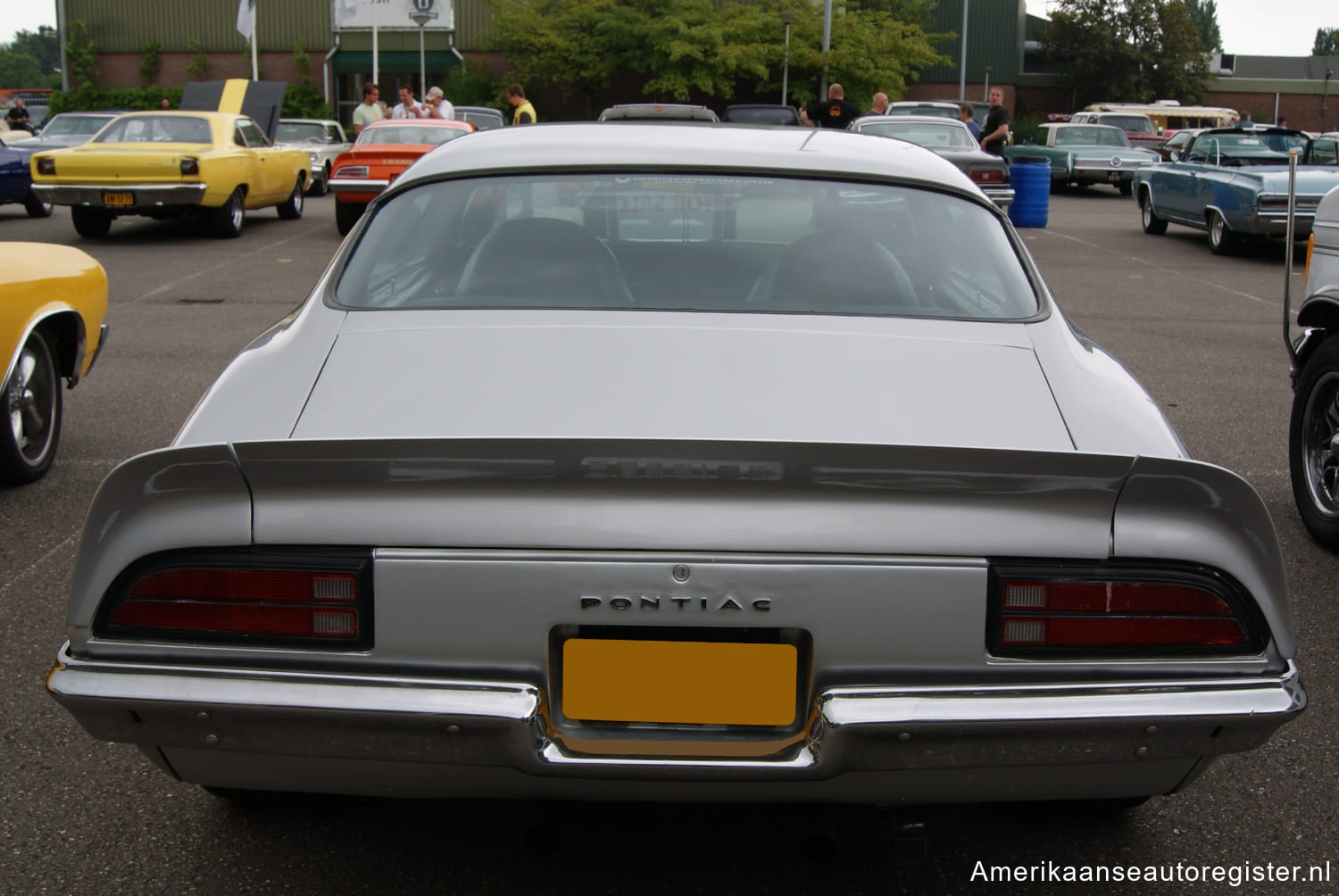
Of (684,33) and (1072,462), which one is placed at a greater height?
(684,33)

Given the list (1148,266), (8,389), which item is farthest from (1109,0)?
(8,389)

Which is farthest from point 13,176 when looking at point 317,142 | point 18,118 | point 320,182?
point 18,118

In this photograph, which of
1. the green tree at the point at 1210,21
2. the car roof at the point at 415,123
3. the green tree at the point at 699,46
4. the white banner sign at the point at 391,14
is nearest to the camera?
the car roof at the point at 415,123

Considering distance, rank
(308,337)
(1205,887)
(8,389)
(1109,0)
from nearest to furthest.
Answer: (1205,887) → (308,337) → (8,389) → (1109,0)

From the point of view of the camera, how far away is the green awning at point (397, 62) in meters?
45.6

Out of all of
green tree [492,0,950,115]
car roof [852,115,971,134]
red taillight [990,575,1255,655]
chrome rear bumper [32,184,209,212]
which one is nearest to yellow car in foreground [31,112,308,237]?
chrome rear bumper [32,184,209,212]

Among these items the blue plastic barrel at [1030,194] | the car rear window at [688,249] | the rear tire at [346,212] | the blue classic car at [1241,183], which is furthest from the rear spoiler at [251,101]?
the car rear window at [688,249]

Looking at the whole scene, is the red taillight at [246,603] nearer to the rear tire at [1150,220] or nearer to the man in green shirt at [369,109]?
the rear tire at [1150,220]

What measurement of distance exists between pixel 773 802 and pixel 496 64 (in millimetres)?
45409

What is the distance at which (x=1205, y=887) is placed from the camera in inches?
99.4

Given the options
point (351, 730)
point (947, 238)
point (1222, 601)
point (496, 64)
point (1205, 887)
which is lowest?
point (1205, 887)

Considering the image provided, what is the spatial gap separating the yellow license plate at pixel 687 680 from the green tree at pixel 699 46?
38094 mm

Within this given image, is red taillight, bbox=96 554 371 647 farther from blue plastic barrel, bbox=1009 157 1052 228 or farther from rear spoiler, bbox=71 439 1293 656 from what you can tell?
blue plastic barrel, bbox=1009 157 1052 228

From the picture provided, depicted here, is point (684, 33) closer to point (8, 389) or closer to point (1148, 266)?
point (1148, 266)
